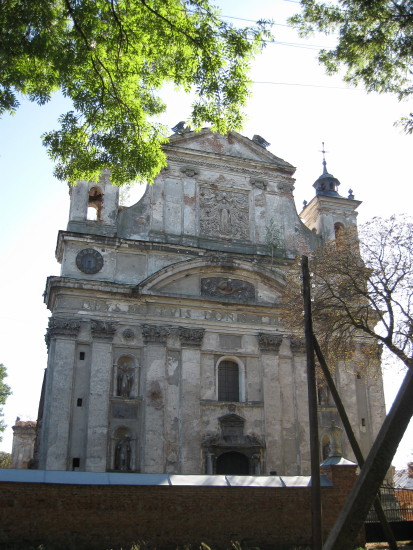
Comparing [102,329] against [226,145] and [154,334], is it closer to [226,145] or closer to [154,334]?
[154,334]

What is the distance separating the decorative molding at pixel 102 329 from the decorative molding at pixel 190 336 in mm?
2478

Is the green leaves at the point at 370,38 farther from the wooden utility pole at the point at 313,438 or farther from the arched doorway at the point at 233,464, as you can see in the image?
the arched doorway at the point at 233,464

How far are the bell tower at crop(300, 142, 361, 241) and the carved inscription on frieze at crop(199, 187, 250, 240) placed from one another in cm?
366

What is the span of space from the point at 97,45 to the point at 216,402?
1435 cm

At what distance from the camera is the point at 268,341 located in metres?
23.7

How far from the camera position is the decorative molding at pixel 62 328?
2125cm

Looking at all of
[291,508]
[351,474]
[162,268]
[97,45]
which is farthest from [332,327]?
[97,45]

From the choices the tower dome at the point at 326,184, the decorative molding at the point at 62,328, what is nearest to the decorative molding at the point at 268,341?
the decorative molding at the point at 62,328

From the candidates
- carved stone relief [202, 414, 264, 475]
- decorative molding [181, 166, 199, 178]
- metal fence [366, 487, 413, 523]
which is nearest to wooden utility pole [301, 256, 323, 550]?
metal fence [366, 487, 413, 523]

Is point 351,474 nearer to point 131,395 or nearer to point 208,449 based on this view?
point 208,449

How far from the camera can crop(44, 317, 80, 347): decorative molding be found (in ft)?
Result: 69.7

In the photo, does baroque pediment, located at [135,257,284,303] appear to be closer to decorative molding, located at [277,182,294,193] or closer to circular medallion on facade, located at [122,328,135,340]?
circular medallion on facade, located at [122,328,135,340]

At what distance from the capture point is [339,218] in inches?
1086

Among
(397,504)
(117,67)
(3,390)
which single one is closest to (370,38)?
(117,67)
